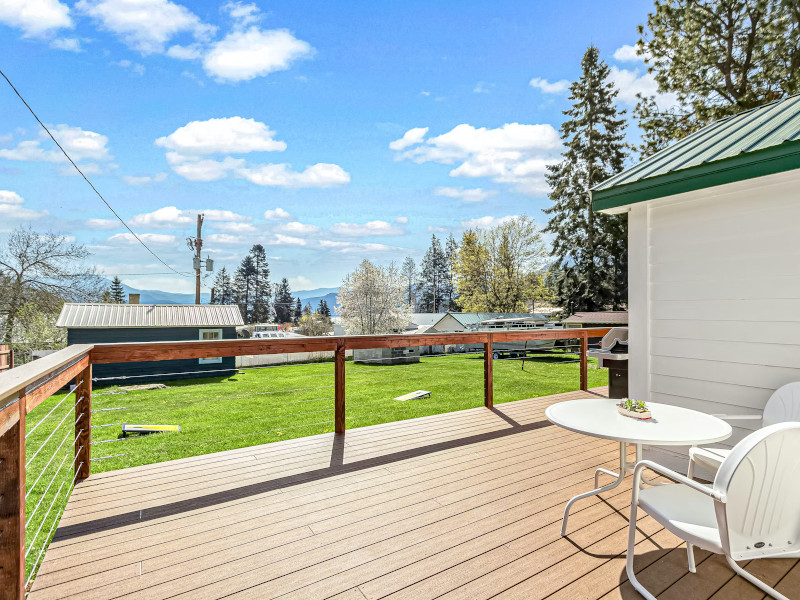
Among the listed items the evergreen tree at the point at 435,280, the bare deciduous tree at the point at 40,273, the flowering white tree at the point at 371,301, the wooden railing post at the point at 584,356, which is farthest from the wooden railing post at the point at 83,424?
the evergreen tree at the point at 435,280

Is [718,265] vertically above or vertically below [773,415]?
above

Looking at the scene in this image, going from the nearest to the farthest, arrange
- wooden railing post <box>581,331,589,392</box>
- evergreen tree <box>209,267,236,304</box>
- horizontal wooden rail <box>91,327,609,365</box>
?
horizontal wooden rail <box>91,327,609,365</box>, wooden railing post <box>581,331,589,392</box>, evergreen tree <box>209,267,236,304</box>

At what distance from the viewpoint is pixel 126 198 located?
36.7m

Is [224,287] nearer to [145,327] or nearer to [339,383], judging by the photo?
[145,327]

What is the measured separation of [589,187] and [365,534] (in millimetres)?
20591

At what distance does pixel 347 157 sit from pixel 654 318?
48.1 m

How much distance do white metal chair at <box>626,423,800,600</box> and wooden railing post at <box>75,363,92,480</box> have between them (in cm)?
341

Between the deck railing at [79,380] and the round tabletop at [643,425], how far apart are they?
6.25 feet

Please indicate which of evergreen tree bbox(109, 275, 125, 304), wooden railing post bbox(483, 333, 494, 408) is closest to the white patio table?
wooden railing post bbox(483, 333, 494, 408)

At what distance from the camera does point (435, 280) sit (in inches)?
2085

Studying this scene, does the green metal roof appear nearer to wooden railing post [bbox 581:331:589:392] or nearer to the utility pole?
wooden railing post [bbox 581:331:589:392]

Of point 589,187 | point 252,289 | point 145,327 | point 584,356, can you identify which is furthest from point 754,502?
point 252,289

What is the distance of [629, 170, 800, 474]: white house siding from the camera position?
9.12 ft

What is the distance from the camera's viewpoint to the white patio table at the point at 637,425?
2078 mm
